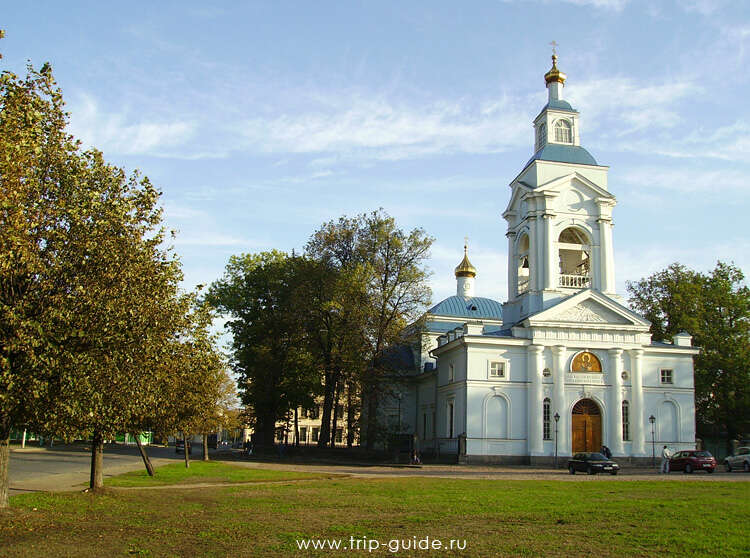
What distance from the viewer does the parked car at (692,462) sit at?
3422 centimetres

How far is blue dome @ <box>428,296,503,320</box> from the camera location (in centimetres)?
6669

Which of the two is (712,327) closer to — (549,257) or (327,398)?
(549,257)

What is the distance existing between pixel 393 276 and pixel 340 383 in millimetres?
8861

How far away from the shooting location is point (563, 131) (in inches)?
2056

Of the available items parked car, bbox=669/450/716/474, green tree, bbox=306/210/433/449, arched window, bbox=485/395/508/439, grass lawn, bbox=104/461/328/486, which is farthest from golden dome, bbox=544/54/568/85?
grass lawn, bbox=104/461/328/486

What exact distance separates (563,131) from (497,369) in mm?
19209

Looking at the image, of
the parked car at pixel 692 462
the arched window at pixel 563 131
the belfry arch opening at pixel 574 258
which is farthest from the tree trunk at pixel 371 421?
the arched window at pixel 563 131

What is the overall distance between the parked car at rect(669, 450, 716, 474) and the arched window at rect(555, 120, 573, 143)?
25.7m

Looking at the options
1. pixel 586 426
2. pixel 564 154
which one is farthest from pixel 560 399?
pixel 564 154

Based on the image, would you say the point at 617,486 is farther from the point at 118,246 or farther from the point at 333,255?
the point at 333,255

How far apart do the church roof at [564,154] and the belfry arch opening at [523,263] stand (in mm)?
5836

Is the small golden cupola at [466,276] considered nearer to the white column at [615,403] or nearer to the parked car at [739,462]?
the white column at [615,403]

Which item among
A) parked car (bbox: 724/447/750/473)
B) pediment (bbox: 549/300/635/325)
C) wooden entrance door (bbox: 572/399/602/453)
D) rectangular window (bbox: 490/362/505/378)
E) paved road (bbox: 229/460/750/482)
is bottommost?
paved road (bbox: 229/460/750/482)

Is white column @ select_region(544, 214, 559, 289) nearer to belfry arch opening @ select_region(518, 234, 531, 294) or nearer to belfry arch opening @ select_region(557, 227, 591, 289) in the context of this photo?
belfry arch opening @ select_region(557, 227, 591, 289)
